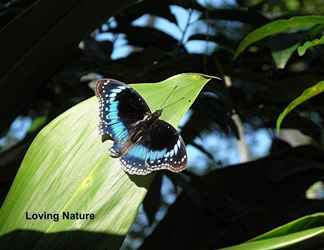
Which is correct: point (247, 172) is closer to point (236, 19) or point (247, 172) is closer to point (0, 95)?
point (236, 19)

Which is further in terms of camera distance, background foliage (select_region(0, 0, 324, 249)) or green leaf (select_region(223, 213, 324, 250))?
background foliage (select_region(0, 0, 324, 249))

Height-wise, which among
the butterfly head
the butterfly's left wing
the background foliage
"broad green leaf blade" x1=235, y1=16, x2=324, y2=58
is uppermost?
the butterfly head

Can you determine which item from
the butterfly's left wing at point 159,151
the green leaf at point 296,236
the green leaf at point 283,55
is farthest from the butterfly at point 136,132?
the green leaf at point 283,55

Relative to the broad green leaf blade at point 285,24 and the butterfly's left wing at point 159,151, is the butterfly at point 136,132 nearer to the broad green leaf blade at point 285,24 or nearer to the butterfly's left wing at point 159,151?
the butterfly's left wing at point 159,151

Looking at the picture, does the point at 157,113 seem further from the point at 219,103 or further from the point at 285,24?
the point at 219,103

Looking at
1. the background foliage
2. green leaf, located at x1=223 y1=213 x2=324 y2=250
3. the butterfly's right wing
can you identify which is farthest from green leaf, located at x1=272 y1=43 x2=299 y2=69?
green leaf, located at x1=223 y1=213 x2=324 y2=250

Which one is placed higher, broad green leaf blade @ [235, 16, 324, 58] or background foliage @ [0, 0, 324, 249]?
broad green leaf blade @ [235, 16, 324, 58]

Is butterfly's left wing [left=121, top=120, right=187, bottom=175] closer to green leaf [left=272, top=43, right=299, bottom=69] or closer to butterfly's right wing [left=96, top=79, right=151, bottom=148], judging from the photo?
butterfly's right wing [left=96, top=79, right=151, bottom=148]
